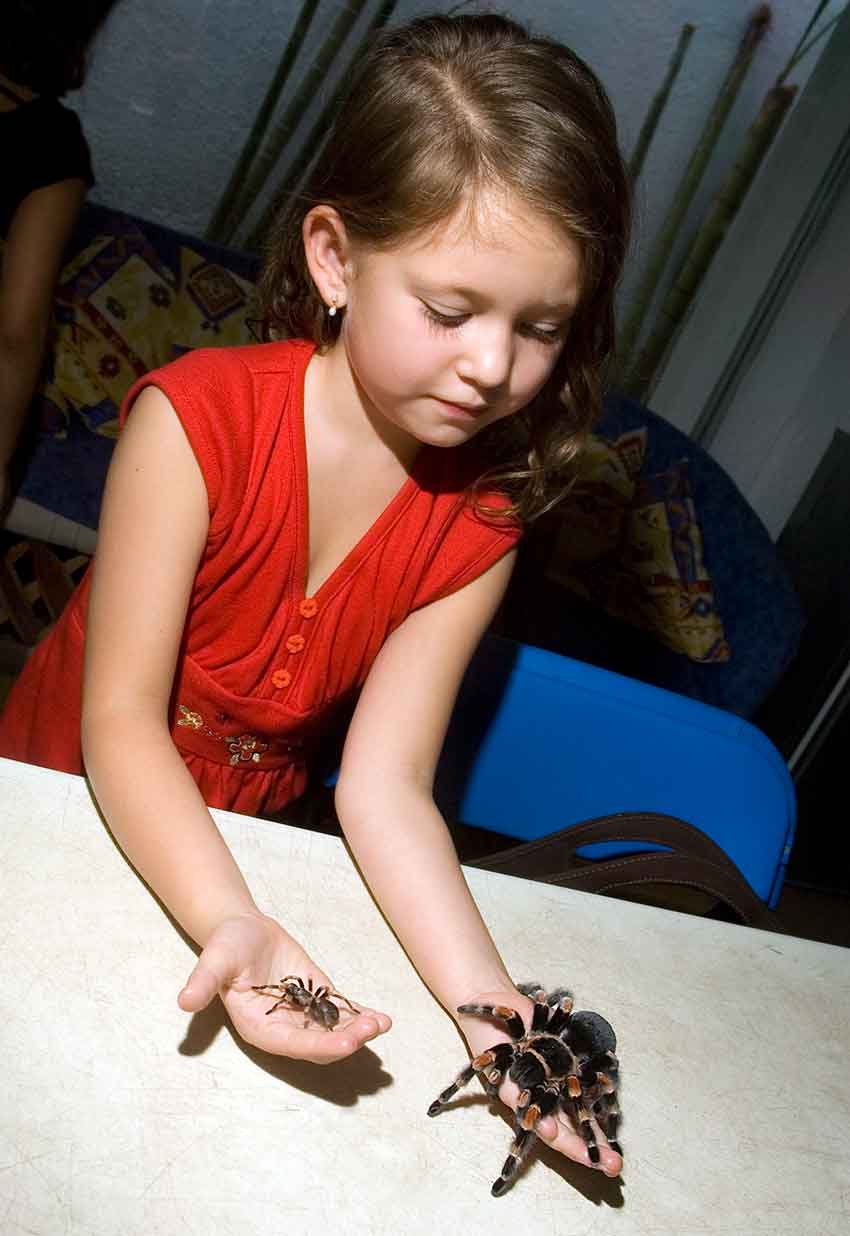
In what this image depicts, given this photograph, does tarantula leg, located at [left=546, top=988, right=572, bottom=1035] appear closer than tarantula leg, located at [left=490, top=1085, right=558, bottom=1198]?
No

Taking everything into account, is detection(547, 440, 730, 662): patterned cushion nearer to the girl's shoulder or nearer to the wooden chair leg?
the wooden chair leg

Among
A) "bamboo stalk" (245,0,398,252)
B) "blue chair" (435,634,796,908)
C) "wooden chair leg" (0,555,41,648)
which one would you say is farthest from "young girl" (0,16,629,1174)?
"bamboo stalk" (245,0,398,252)

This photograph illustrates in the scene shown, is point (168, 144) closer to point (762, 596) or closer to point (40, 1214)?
point (762, 596)

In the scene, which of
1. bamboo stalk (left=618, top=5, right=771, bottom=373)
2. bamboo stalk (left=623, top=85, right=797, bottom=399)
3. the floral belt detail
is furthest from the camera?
bamboo stalk (left=623, top=85, right=797, bottom=399)

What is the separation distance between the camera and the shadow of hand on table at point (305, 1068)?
812 mm

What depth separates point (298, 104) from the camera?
3.09m

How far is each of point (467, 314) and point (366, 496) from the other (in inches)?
13.8

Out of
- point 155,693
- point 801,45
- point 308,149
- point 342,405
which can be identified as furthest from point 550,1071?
point 801,45

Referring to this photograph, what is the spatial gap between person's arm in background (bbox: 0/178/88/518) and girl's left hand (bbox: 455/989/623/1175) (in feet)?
6.45

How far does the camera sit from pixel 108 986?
32.2 inches

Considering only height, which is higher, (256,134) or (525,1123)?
(256,134)

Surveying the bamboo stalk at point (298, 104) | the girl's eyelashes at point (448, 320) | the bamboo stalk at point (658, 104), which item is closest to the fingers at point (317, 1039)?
the girl's eyelashes at point (448, 320)

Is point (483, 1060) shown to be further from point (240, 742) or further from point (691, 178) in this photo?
point (691, 178)

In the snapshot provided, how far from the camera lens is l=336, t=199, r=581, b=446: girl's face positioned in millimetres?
1002
